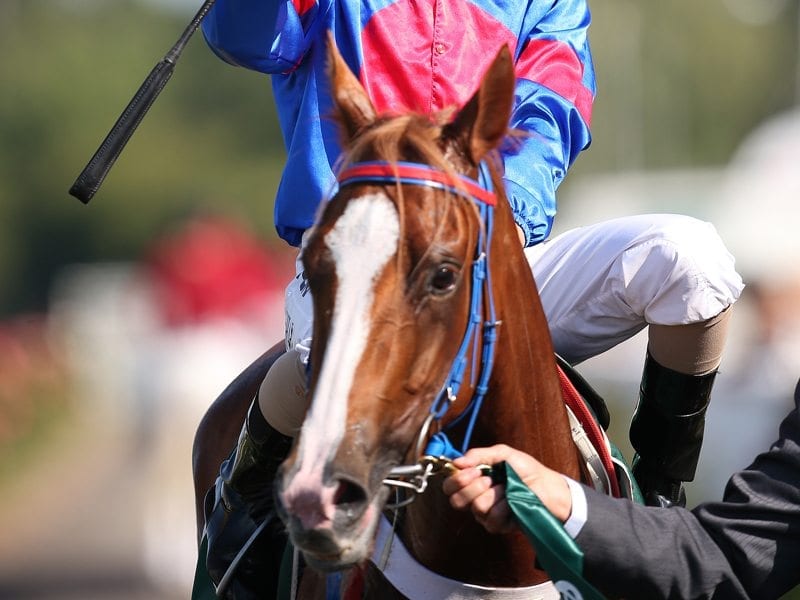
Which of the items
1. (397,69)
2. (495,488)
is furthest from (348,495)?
(397,69)

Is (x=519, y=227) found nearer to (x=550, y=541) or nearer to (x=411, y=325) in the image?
(x=411, y=325)

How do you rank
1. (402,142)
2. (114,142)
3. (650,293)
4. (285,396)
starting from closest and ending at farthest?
(402,142) → (114,142) → (650,293) → (285,396)

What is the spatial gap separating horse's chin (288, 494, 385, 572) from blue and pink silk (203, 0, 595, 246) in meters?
1.13

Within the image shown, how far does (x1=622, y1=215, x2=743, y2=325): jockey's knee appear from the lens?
3191 mm

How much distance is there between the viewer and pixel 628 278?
3.30m

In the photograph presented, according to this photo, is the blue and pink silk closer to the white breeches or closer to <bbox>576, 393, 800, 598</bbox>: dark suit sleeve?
the white breeches

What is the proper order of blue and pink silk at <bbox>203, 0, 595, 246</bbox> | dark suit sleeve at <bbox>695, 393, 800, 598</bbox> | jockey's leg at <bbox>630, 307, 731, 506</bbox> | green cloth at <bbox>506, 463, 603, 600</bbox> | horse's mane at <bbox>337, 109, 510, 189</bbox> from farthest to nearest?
1. blue and pink silk at <bbox>203, 0, 595, 246</bbox>
2. jockey's leg at <bbox>630, 307, 731, 506</bbox>
3. dark suit sleeve at <bbox>695, 393, 800, 598</bbox>
4. horse's mane at <bbox>337, 109, 510, 189</bbox>
5. green cloth at <bbox>506, 463, 603, 600</bbox>

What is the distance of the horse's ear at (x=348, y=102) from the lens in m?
2.75

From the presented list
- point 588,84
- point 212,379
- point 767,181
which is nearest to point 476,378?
point 588,84

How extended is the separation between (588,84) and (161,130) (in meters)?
40.0

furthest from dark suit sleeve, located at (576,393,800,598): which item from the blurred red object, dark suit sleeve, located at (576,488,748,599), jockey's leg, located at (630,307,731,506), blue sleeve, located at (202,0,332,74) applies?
the blurred red object

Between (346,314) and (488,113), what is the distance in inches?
20.4

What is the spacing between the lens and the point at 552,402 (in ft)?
9.67

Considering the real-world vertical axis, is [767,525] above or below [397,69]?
below
